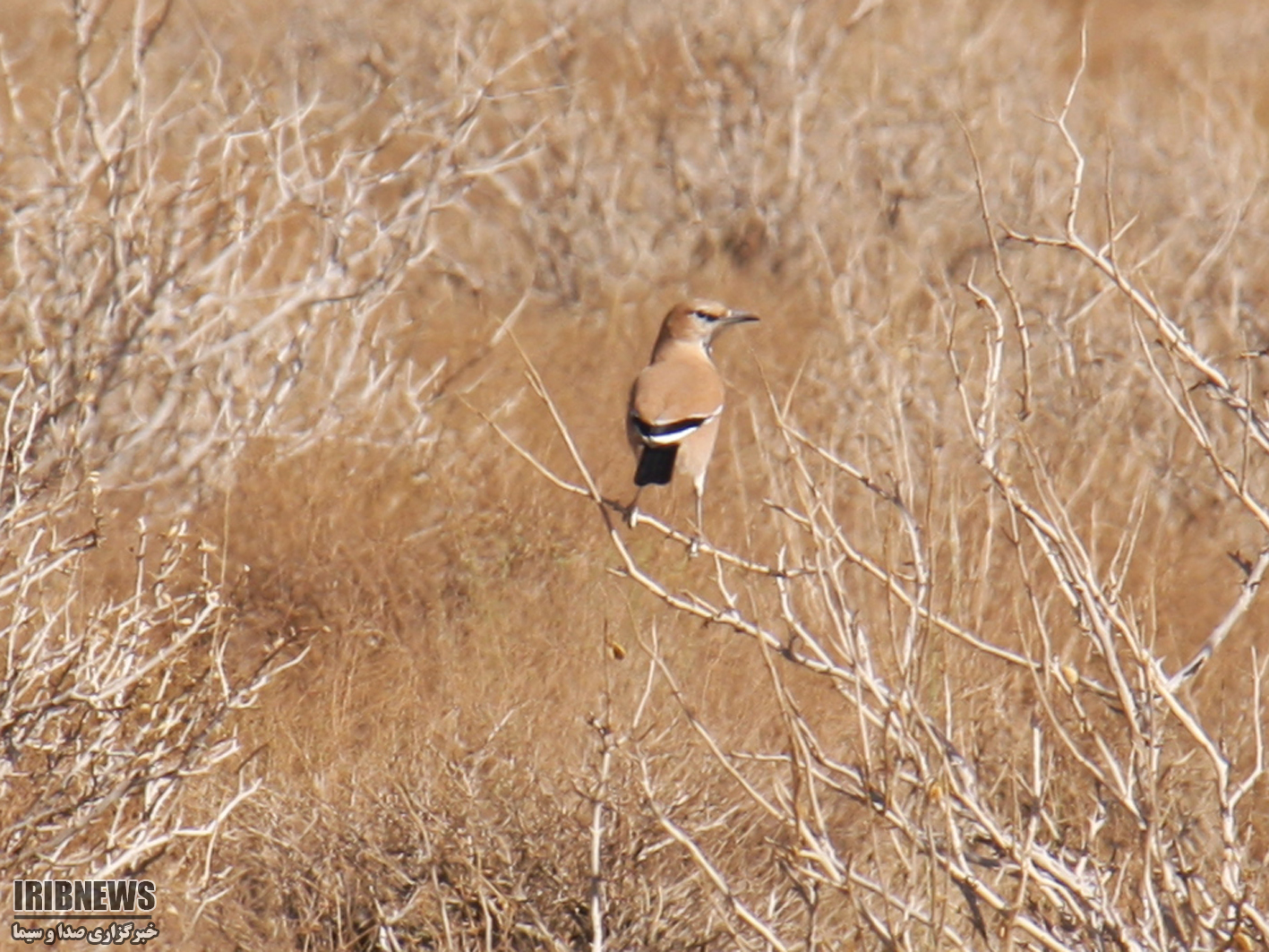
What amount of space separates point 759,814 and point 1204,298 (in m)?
5.71

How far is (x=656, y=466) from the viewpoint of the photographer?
5039mm

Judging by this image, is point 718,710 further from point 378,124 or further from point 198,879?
point 378,124

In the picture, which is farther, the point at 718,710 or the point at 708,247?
the point at 708,247

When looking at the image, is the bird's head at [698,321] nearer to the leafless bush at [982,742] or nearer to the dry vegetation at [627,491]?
the dry vegetation at [627,491]

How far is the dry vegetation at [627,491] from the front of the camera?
3.11 m

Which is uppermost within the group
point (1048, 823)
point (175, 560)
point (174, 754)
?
point (1048, 823)

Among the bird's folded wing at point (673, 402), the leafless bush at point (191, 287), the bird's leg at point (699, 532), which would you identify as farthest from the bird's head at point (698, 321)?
the leafless bush at point (191, 287)

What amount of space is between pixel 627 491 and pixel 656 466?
2.15 meters

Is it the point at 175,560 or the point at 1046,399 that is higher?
the point at 175,560

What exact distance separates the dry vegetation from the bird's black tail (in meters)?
0.41

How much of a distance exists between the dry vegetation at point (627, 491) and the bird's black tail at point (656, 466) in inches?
16.2

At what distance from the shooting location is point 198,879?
442 cm

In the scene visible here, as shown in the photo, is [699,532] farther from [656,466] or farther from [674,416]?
[674,416]

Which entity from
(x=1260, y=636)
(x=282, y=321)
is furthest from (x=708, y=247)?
(x=1260, y=636)
